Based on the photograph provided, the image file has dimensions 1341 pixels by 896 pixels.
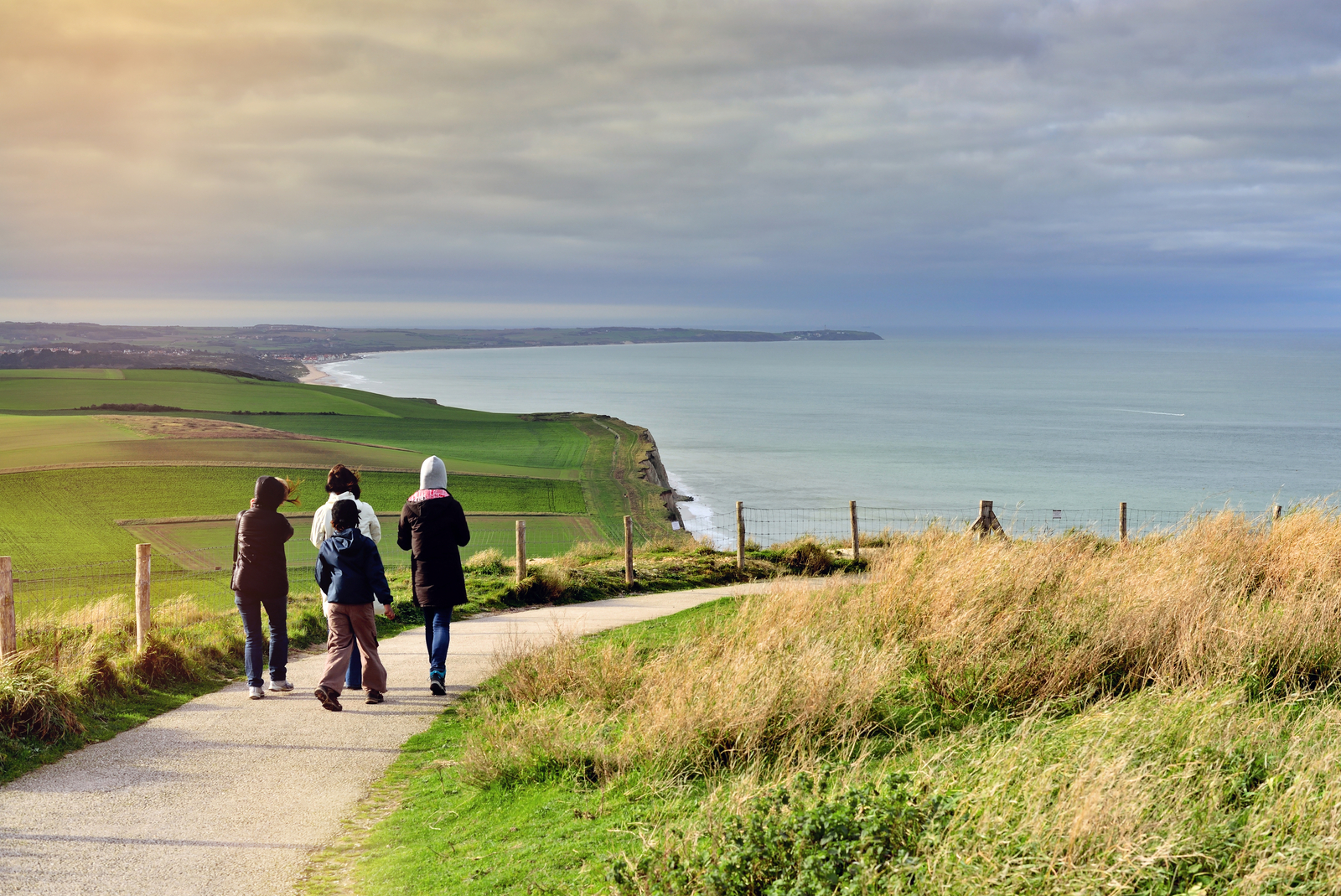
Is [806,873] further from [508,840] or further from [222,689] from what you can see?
[222,689]

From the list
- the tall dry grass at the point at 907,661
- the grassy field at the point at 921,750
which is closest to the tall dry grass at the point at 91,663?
the grassy field at the point at 921,750

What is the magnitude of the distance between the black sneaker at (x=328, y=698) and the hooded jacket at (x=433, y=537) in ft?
3.68

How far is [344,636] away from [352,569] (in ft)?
2.13

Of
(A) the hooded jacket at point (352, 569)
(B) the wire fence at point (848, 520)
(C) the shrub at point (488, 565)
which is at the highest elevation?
(A) the hooded jacket at point (352, 569)

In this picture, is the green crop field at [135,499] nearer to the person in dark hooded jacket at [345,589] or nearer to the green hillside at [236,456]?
the green hillside at [236,456]

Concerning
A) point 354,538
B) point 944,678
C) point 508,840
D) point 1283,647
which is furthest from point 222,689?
point 1283,647

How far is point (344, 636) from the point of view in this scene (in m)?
9.13

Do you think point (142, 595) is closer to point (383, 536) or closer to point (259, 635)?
point (259, 635)

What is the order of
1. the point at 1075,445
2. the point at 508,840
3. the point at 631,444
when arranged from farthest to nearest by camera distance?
the point at 1075,445 < the point at 631,444 < the point at 508,840

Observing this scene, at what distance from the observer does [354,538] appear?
8.98 m

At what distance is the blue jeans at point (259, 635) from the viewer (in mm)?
9273

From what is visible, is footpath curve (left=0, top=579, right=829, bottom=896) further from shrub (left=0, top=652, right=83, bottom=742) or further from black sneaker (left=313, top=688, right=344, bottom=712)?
shrub (left=0, top=652, right=83, bottom=742)

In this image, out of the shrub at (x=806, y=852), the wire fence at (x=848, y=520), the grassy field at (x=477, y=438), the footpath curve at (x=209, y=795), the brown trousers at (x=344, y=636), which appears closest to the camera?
the shrub at (x=806, y=852)

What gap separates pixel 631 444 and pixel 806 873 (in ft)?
248
